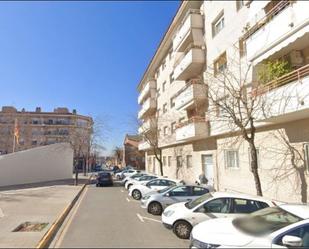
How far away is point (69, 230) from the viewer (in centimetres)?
1069

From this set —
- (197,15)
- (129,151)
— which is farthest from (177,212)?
(129,151)

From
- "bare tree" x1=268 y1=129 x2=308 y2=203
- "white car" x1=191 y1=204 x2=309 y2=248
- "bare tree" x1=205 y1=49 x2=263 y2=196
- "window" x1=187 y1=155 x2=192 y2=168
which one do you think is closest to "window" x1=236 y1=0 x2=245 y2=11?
"bare tree" x1=205 y1=49 x2=263 y2=196

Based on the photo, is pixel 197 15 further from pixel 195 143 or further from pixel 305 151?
pixel 305 151

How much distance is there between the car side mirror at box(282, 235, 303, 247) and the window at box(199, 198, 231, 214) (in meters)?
4.09

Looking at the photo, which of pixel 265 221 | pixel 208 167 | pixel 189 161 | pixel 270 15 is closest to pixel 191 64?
pixel 208 167

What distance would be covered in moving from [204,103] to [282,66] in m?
9.90

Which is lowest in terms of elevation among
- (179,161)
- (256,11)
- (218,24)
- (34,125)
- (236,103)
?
(179,161)

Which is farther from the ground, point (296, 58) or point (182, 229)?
point (296, 58)

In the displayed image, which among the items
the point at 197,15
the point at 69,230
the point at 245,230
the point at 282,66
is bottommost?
the point at 69,230

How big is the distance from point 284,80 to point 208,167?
11.8 meters

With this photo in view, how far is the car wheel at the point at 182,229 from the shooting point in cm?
972

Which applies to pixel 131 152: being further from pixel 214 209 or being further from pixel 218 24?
pixel 214 209

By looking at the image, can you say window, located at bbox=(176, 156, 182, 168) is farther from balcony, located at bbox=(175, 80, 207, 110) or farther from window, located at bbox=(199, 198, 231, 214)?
window, located at bbox=(199, 198, 231, 214)

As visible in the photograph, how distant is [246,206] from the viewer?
943 cm
